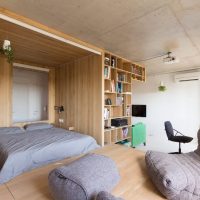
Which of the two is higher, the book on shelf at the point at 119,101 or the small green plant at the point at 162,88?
the small green plant at the point at 162,88

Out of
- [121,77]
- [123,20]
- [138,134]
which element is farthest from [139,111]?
[123,20]

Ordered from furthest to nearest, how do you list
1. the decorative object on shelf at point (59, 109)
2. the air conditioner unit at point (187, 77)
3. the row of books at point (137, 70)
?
the air conditioner unit at point (187, 77) < the row of books at point (137, 70) < the decorative object on shelf at point (59, 109)

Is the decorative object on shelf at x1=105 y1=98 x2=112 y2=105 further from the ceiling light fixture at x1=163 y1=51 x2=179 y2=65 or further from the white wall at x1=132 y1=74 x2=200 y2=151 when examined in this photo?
the white wall at x1=132 y1=74 x2=200 y2=151

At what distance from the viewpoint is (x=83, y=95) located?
3.46 metres

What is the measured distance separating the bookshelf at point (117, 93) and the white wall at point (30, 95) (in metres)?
1.90

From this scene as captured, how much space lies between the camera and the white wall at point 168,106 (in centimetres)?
493

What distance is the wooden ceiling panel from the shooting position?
2276 millimetres

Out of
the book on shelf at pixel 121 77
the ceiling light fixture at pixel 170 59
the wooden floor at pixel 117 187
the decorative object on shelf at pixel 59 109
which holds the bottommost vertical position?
the wooden floor at pixel 117 187

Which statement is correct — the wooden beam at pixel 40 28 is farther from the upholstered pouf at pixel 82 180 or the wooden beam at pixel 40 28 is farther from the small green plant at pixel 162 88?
the small green plant at pixel 162 88

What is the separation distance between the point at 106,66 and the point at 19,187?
271cm

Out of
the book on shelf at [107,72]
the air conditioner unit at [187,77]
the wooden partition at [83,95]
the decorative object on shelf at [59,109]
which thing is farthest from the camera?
the air conditioner unit at [187,77]

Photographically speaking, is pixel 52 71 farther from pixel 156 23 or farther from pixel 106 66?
pixel 156 23

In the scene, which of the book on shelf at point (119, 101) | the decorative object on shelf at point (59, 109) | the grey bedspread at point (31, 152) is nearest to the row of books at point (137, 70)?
the book on shelf at point (119, 101)

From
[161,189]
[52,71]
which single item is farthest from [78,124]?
[161,189]
